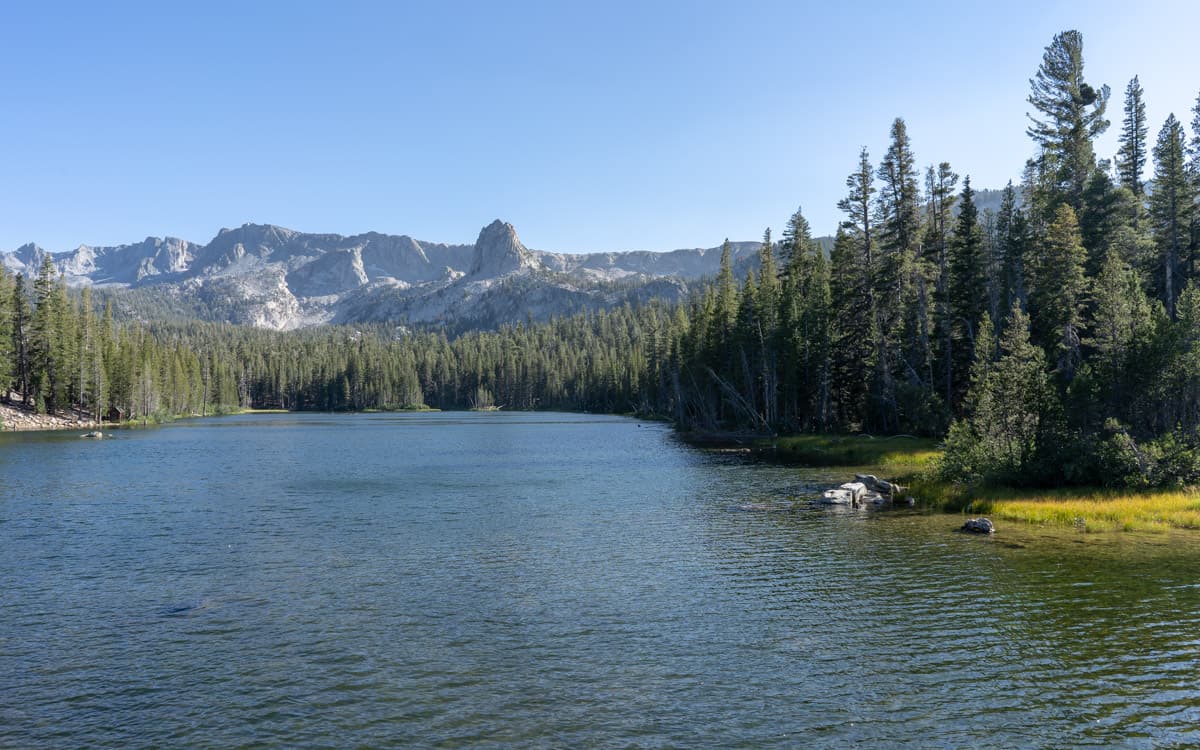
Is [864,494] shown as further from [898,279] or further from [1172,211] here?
[1172,211]

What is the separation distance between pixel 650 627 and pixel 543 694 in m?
5.72

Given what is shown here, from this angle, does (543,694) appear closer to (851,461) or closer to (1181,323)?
(1181,323)

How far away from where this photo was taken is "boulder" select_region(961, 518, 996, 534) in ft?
118

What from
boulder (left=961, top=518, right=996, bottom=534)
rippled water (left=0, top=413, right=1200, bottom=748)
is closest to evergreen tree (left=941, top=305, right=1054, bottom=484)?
rippled water (left=0, top=413, right=1200, bottom=748)

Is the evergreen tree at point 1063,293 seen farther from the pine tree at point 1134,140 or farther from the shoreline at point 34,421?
the shoreline at point 34,421

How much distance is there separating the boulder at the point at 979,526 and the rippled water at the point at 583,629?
106 centimetres

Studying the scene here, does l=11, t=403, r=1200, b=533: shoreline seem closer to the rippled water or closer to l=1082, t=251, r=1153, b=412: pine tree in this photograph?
the rippled water

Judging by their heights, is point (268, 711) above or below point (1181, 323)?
below

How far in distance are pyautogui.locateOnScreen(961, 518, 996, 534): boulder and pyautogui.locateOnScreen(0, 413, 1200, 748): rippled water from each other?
1.06 metres

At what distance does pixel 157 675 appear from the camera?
18844 millimetres

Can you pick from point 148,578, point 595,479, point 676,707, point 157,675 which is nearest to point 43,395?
point 595,479

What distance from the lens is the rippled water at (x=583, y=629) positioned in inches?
632

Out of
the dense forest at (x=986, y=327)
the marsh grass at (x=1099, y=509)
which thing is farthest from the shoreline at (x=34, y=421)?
the marsh grass at (x=1099, y=509)

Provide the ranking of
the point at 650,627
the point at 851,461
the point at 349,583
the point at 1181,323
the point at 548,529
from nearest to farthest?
1. the point at 650,627
2. the point at 349,583
3. the point at 548,529
4. the point at 1181,323
5. the point at 851,461
